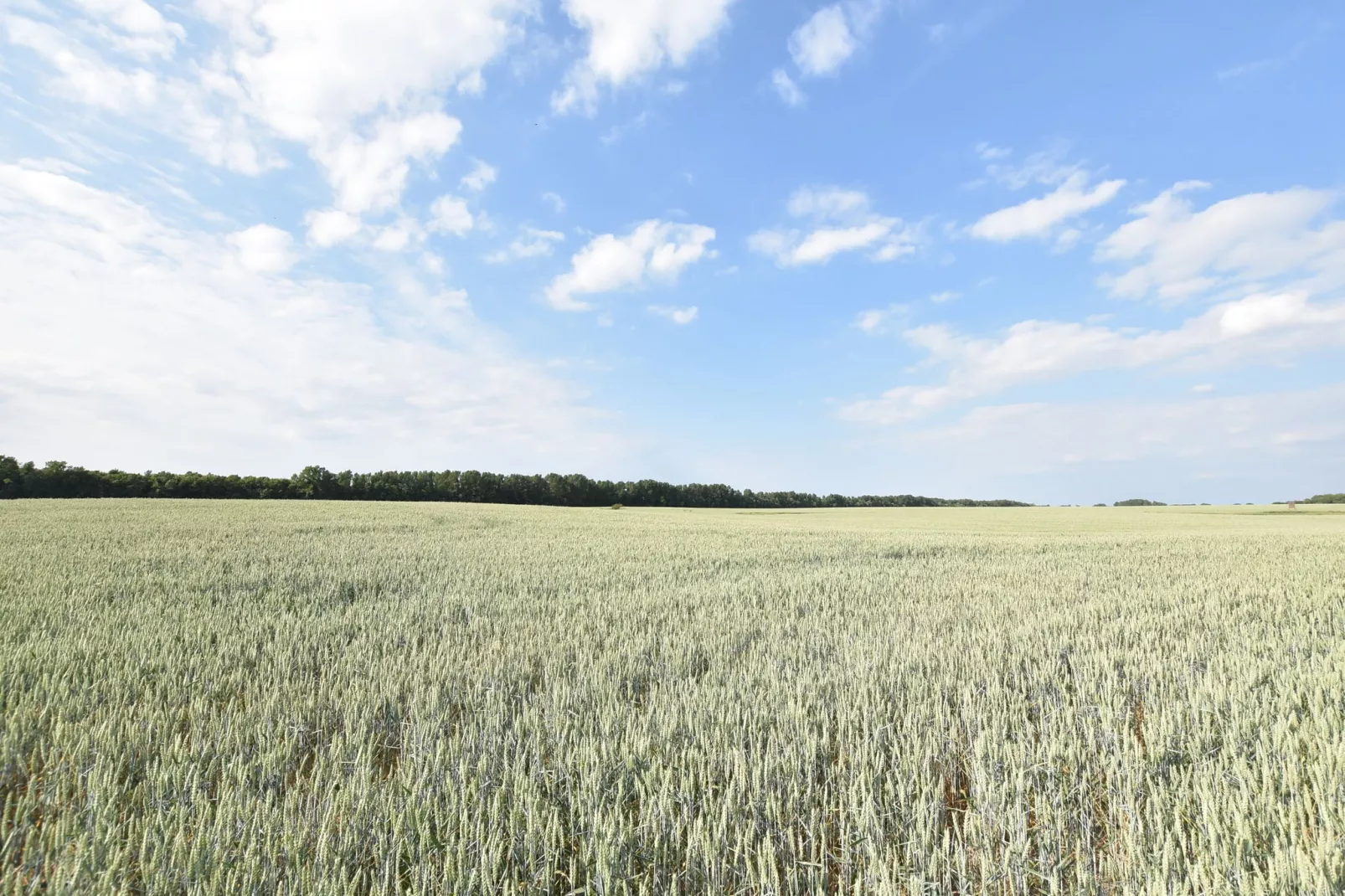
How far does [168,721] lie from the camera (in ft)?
10.7

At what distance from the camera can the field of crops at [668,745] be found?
205 centimetres

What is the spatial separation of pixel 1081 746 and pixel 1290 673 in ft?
8.28

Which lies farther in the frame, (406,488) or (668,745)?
(406,488)

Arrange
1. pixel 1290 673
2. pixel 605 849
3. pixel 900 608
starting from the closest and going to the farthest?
pixel 605 849 → pixel 1290 673 → pixel 900 608

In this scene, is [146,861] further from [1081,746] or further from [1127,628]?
[1127,628]

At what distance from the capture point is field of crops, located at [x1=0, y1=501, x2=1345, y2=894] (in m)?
2.05

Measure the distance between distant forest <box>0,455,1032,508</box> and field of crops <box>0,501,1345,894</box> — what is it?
57.8 m

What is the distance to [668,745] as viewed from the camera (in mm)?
2859

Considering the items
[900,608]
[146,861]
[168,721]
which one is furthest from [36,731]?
[900,608]

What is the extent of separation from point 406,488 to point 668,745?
250ft

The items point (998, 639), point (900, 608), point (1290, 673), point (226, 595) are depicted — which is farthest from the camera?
point (226, 595)

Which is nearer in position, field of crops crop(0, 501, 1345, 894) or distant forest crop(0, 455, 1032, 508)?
field of crops crop(0, 501, 1345, 894)

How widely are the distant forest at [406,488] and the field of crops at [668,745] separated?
57.8m

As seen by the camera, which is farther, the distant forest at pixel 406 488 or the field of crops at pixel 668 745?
the distant forest at pixel 406 488
